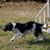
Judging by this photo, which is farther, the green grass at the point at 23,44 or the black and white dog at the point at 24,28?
the black and white dog at the point at 24,28

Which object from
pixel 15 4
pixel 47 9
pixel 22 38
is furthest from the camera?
pixel 15 4

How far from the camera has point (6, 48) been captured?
840cm

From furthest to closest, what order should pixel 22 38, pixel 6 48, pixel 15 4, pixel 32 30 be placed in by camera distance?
pixel 15 4
pixel 22 38
pixel 32 30
pixel 6 48

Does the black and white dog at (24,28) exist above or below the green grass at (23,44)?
above

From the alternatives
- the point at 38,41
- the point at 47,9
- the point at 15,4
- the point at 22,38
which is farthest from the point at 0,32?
the point at 15,4

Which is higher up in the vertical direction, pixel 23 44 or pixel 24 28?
pixel 24 28

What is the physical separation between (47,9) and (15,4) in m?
9.65

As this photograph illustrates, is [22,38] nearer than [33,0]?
Yes

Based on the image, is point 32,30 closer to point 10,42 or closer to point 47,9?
point 10,42

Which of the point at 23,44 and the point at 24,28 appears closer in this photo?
the point at 23,44

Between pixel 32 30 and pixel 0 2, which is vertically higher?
pixel 32 30

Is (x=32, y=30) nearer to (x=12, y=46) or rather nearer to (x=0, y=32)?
(x=12, y=46)

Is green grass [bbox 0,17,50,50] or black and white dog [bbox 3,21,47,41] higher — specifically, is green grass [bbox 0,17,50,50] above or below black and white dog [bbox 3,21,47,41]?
below

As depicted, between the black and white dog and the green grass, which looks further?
the black and white dog
